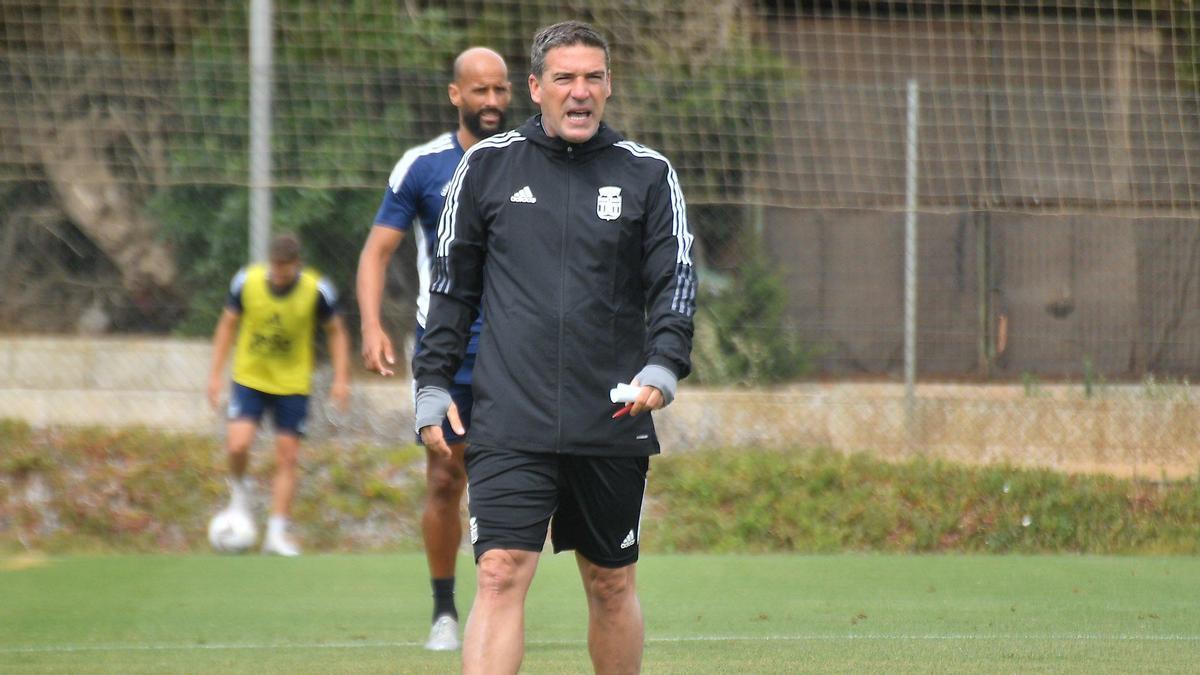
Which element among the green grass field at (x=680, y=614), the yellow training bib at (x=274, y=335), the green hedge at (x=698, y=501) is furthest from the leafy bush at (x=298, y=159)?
the green grass field at (x=680, y=614)

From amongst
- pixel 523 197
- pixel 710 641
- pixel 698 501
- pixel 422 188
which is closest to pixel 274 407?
pixel 698 501

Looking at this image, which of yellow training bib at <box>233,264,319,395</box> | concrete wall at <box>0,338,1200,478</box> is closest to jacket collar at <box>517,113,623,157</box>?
yellow training bib at <box>233,264,319,395</box>

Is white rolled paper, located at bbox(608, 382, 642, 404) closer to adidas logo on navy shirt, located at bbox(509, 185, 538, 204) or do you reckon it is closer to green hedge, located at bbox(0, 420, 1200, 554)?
adidas logo on navy shirt, located at bbox(509, 185, 538, 204)

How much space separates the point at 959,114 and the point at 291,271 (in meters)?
4.97

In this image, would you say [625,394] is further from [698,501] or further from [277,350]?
[698,501]

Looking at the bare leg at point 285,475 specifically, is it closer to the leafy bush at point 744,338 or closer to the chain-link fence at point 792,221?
the chain-link fence at point 792,221

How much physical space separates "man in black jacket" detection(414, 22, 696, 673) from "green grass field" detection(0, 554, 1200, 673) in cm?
158

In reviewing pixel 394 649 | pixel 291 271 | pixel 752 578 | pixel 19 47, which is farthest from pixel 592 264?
pixel 19 47

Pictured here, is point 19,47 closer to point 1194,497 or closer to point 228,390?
point 228,390

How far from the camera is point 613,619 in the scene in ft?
14.0

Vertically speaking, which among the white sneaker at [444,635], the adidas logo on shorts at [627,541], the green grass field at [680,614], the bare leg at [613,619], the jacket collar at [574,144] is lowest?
the green grass field at [680,614]

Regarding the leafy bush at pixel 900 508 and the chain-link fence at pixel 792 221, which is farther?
the chain-link fence at pixel 792 221

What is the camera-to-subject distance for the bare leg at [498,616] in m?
3.96

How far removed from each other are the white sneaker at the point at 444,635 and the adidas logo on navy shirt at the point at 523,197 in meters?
2.45
